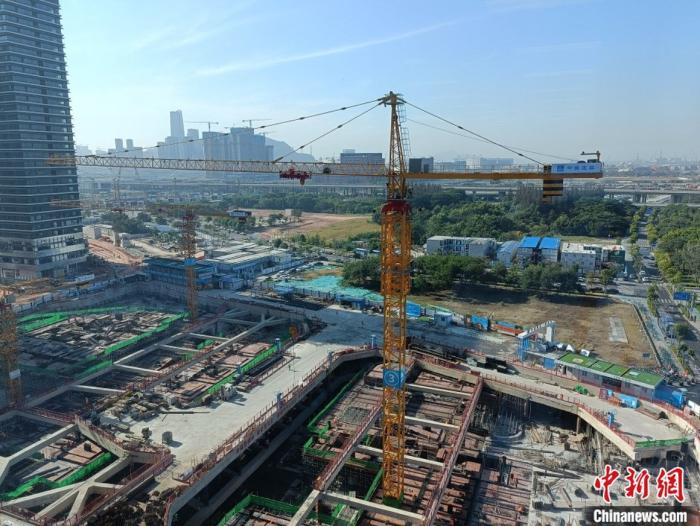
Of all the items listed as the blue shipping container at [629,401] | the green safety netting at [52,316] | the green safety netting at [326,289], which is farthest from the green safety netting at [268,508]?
the green safety netting at [52,316]

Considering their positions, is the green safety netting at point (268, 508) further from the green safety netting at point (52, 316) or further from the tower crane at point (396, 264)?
the green safety netting at point (52, 316)

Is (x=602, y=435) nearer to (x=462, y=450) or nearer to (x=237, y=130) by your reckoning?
(x=462, y=450)

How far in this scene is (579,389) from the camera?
1070 inches

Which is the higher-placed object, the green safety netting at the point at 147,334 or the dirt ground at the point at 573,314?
the green safety netting at the point at 147,334

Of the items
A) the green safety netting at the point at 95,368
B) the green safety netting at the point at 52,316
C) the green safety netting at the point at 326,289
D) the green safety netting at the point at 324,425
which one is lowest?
the green safety netting at the point at 324,425

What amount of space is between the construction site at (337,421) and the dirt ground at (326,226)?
46.4 m

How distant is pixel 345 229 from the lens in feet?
290

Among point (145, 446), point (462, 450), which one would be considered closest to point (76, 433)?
point (145, 446)

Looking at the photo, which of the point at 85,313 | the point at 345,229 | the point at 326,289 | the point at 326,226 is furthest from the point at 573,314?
the point at 326,226

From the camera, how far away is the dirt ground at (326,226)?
8525 centimetres

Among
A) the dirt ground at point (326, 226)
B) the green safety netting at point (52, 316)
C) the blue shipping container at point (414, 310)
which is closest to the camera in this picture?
the green safety netting at point (52, 316)

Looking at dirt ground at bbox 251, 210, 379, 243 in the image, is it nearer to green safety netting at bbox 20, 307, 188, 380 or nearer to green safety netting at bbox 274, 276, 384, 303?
green safety netting at bbox 274, 276, 384, 303

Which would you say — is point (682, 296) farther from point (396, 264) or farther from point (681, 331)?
point (396, 264)

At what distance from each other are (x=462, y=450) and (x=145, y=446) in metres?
14.7
